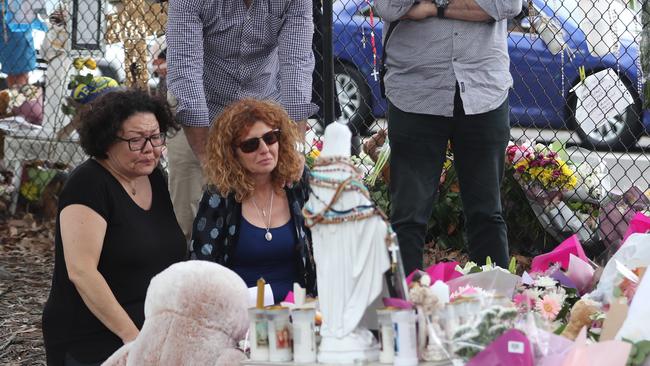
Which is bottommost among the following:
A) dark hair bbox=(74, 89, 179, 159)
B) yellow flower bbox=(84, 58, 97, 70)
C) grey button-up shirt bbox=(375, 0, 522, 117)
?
dark hair bbox=(74, 89, 179, 159)

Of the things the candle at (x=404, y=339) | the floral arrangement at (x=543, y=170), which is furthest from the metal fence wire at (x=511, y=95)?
the candle at (x=404, y=339)

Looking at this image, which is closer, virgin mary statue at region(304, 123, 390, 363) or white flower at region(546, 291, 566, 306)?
virgin mary statue at region(304, 123, 390, 363)

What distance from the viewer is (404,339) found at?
2373 millimetres

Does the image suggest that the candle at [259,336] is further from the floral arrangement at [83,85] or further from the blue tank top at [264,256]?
the floral arrangement at [83,85]

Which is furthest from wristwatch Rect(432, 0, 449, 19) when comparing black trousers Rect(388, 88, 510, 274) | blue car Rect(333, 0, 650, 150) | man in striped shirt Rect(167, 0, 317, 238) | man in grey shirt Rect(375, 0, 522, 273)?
blue car Rect(333, 0, 650, 150)

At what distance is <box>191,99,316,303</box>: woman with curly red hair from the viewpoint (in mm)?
3662

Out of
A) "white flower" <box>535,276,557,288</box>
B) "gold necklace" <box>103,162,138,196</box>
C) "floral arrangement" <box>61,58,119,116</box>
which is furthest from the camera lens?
"floral arrangement" <box>61,58,119,116</box>

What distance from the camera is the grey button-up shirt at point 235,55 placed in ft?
13.6

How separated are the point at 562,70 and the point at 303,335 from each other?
3949 mm

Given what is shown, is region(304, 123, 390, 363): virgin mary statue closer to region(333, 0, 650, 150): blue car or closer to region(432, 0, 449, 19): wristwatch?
region(432, 0, 449, 19): wristwatch

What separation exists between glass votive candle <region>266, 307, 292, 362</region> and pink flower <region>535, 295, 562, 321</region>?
0.72 meters

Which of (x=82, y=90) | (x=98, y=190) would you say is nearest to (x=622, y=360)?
(x=98, y=190)

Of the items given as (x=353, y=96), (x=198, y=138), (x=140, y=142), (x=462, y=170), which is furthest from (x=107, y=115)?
(x=353, y=96)

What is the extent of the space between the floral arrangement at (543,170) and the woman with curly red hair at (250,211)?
238 cm
